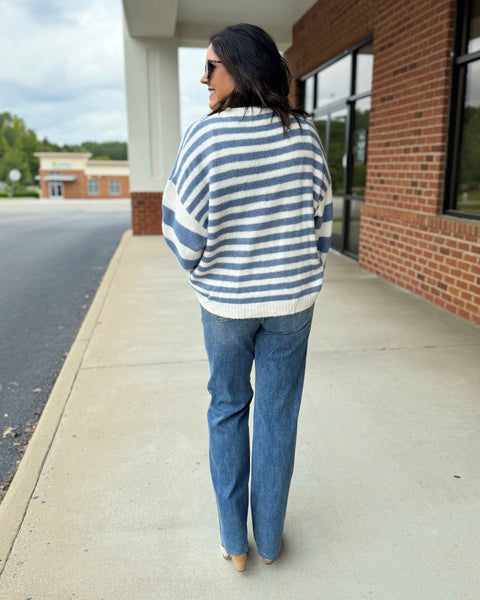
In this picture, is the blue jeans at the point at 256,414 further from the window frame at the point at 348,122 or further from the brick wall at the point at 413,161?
the window frame at the point at 348,122

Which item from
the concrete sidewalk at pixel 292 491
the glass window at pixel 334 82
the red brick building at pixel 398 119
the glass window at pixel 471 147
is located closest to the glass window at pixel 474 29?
the red brick building at pixel 398 119

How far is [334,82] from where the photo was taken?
370 inches

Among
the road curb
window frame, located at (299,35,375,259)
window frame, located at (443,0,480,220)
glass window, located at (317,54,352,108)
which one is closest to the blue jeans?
→ the road curb

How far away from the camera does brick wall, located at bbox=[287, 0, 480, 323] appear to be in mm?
5344

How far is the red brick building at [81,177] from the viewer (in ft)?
195

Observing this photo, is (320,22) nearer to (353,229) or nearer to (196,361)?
(353,229)

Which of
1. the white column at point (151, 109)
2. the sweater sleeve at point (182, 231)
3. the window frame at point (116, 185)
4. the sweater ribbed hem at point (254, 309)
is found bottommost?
the window frame at point (116, 185)

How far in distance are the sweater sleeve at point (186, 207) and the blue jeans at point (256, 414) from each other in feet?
0.74

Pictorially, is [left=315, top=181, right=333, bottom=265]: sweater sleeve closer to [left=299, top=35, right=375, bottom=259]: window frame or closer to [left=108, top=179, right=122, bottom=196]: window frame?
[left=299, top=35, right=375, bottom=259]: window frame

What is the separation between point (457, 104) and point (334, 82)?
14.0 ft

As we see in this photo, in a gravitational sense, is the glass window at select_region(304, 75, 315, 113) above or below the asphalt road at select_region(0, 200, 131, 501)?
above

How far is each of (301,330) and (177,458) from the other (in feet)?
4.23

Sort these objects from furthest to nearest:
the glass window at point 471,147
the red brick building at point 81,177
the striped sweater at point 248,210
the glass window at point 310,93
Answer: the red brick building at point 81,177, the glass window at point 310,93, the glass window at point 471,147, the striped sweater at point 248,210

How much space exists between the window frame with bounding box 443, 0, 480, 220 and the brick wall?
57mm
